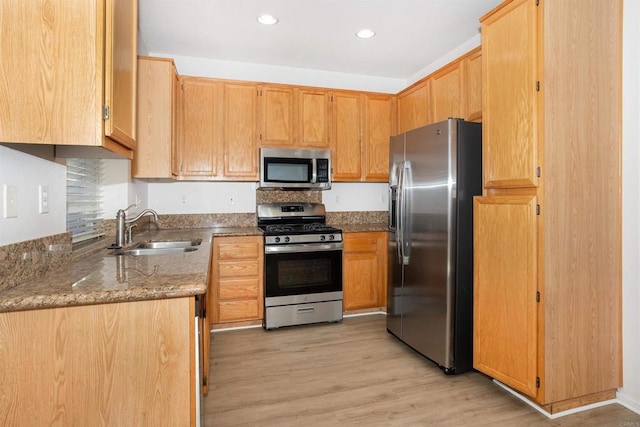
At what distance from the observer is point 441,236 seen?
244 centimetres

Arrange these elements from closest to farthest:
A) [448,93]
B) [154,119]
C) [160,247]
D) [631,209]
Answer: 1. [631,209]
2. [160,247]
3. [154,119]
4. [448,93]

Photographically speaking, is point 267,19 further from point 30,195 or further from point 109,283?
point 109,283

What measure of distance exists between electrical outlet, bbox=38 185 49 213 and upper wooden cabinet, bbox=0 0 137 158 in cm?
42

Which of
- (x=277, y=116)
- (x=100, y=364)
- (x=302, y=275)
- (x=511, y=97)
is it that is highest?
(x=277, y=116)

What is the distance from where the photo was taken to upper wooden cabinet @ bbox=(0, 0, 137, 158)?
3.64 ft

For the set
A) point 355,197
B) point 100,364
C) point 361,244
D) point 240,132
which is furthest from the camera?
point 355,197

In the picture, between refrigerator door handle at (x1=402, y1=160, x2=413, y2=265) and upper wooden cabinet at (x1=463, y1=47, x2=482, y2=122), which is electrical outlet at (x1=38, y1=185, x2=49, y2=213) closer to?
refrigerator door handle at (x1=402, y1=160, x2=413, y2=265)

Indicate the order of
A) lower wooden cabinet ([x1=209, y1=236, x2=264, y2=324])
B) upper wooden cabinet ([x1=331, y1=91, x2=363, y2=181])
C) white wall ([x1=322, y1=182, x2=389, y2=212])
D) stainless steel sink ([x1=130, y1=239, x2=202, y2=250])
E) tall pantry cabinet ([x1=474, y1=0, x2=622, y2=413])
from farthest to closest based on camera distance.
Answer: white wall ([x1=322, y1=182, x2=389, y2=212])
upper wooden cabinet ([x1=331, y1=91, x2=363, y2=181])
lower wooden cabinet ([x1=209, y1=236, x2=264, y2=324])
stainless steel sink ([x1=130, y1=239, x2=202, y2=250])
tall pantry cabinet ([x1=474, y1=0, x2=622, y2=413])

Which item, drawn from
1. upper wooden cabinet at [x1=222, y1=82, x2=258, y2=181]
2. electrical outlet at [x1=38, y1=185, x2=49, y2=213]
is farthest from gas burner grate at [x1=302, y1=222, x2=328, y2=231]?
electrical outlet at [x1=38, y1=185, x2=49, y2=213]

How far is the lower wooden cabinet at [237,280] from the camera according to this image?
3238 millimetres

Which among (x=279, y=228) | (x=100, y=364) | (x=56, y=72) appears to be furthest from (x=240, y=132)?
(x=100, y=364)

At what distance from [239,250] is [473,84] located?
99.2 inches

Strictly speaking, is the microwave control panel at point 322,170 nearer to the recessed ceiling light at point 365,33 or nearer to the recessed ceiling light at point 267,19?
the recessed ceiling light at point 365,33

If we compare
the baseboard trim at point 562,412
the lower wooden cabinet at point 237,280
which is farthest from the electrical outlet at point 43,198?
the baseboard trim at point 562,412
